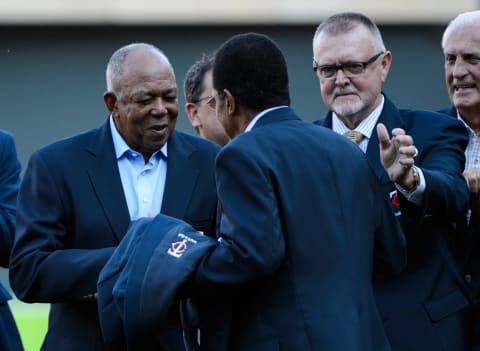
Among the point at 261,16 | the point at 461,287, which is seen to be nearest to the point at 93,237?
the point at 461,287

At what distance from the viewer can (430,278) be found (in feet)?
13.9

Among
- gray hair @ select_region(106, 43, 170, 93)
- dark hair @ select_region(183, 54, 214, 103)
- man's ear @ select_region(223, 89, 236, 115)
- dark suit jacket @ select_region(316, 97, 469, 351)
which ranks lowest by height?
dark suit jacket @ select_region(316, 97, 469, 351)

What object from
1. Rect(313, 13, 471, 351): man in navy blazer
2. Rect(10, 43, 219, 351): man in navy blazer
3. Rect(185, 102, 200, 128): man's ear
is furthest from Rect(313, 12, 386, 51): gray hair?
Rect(185, 102, 200, 128): man's ear

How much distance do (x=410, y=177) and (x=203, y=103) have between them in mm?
1848

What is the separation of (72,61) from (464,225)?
11061mm

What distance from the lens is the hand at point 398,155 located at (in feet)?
12.6

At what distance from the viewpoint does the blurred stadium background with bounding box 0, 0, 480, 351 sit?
14359 millimetres

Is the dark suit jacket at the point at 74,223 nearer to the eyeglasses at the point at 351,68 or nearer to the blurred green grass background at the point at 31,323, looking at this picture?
the eyeglasses at the point at 351,68

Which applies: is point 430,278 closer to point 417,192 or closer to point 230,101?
point 417,192

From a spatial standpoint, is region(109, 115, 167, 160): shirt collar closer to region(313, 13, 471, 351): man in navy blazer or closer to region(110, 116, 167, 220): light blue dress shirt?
region(110, 116, 167, 220): light blue dress shirt

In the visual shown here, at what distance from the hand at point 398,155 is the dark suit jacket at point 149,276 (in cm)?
76

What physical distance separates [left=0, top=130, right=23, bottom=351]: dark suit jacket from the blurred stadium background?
941cm

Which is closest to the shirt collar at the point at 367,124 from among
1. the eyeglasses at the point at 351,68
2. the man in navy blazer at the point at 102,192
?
the eyeglasses at the point at 351,68

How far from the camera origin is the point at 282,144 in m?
3.57
